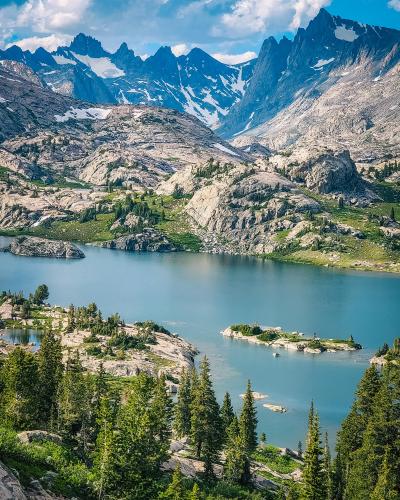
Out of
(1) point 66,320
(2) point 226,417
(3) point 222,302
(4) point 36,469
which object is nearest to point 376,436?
(2) point 226,417

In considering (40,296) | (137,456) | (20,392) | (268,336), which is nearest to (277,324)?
(268,336)

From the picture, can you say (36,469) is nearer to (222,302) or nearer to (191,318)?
(191,318)

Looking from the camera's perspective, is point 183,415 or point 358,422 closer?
point 358,422

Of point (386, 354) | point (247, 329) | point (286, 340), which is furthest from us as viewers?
point (247, 329)

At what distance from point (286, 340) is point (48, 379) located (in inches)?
3283

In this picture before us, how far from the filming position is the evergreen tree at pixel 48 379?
67931mm

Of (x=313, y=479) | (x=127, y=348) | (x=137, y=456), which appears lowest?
(x=127, y=348)

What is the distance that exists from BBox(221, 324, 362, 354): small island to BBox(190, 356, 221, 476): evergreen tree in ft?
232

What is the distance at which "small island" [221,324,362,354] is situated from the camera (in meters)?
140

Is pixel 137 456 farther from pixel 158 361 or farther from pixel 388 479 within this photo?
pixel 158 361

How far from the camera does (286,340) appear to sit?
145 m

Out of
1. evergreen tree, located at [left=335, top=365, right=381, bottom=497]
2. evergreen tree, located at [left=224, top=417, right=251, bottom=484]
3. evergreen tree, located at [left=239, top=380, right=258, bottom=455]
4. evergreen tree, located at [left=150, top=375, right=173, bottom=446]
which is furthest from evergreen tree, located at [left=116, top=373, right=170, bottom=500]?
evergreen tree, located at [left=335, top=365, right=381, bottom=497]

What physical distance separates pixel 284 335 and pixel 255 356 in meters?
16.6

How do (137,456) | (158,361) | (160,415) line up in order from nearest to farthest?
(137,456)
(160,415)
(158,361)
